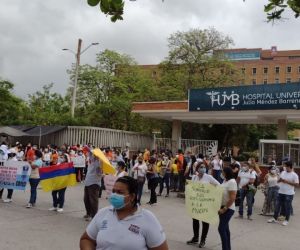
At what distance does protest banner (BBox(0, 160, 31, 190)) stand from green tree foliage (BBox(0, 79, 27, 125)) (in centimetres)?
2573

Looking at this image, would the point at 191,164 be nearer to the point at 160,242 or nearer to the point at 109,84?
the point at 160,242

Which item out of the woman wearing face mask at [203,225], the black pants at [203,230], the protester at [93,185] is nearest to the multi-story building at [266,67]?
the protester at [93,185]

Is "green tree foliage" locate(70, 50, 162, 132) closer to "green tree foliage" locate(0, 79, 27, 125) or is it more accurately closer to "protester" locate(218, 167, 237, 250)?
"green tree foliage" locate(0, 79, 27, 125)

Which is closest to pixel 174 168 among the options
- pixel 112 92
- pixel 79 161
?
pixel 79 161

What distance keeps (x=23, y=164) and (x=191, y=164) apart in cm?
768

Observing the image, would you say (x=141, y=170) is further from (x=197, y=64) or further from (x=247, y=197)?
(x=197, y=64)

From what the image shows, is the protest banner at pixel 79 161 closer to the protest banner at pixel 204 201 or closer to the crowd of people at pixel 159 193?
the crowd of people at pixel 159 193

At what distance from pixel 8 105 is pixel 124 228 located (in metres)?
36.2

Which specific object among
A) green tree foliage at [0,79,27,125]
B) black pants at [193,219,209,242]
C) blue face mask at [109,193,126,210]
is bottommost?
black pants at [193,219,209,242]

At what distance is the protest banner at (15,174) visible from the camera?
12773mm

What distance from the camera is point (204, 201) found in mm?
8648

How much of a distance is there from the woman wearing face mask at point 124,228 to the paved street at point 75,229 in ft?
14.8

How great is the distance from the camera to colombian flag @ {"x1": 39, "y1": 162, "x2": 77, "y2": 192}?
11938 millimetres

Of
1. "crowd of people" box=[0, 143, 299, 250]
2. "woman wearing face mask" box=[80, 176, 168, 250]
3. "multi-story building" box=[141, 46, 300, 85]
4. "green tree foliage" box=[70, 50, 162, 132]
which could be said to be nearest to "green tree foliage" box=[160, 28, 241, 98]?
"green tree foliage" box=[70, 50, 162, 132]
